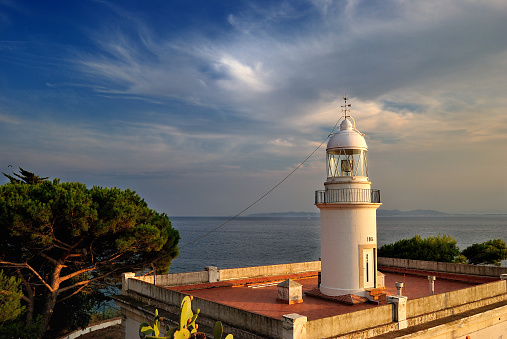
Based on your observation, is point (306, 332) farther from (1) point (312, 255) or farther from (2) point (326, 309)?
(1) point (312, 255)

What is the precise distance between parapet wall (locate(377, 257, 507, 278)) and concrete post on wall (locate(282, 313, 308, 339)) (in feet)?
51.3

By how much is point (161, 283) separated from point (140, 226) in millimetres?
4327

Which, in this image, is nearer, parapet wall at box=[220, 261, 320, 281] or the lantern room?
the lantern room

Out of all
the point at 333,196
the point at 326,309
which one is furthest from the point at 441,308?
the point at 333,196

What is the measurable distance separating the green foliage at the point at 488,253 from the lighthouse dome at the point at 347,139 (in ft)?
75.5

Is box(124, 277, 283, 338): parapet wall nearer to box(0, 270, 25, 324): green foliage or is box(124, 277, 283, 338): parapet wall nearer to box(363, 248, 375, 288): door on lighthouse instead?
box(0, 270, 25, 324): green foliage

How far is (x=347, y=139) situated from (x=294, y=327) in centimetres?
947

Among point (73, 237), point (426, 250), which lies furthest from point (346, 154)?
point (426, 250)

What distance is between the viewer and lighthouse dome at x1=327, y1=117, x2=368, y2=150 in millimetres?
17250

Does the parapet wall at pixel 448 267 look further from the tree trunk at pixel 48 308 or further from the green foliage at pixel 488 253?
the tree trunk at pixel 48 308

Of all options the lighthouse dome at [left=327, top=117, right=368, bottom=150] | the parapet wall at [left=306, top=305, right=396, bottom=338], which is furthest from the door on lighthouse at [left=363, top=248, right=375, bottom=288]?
the lighthouse dome at [left=327, top=117, right=368, bottom=150]

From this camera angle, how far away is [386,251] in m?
34.9

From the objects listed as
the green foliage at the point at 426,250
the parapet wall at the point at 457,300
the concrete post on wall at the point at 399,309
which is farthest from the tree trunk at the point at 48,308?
the green foliage at the point at 426,250

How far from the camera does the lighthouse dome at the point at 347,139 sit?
17.2m
